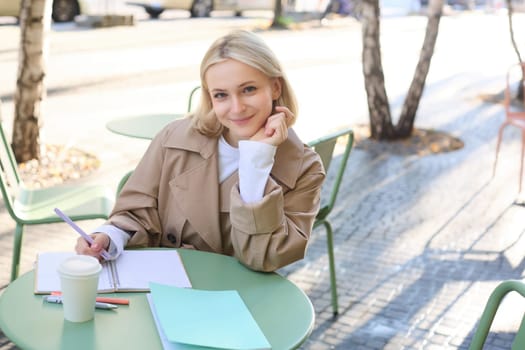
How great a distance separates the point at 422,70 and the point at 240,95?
654 cm

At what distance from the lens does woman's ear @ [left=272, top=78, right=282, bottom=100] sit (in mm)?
2615

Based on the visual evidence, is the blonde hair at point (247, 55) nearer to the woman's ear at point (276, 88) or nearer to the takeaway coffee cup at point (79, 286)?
the woman's ear at point (276, 88)

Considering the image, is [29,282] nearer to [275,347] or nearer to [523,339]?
[275,347]

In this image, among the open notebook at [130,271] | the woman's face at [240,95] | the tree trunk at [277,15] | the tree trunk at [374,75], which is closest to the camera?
the open notebook at [130,271]

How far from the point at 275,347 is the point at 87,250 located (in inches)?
30.5

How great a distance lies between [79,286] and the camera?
6.40 feet

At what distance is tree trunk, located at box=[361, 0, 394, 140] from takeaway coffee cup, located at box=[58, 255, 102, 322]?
6.84m

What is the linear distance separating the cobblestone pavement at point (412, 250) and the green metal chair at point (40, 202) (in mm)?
596

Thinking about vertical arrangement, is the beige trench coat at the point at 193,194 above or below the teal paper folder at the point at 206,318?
above

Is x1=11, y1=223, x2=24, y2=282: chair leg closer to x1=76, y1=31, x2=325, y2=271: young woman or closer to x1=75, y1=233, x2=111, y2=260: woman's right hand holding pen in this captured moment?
x1=76, y1=31, x2=325, y2=271: young woman

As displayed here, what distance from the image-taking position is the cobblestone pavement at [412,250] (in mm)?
Answer: 4246

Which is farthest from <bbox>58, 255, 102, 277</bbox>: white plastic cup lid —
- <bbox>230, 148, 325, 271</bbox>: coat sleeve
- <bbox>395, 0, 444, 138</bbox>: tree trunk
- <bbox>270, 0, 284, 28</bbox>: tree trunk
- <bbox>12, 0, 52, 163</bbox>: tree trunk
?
<bbox>270, 0, 284, 28</bbox>: tree trunk

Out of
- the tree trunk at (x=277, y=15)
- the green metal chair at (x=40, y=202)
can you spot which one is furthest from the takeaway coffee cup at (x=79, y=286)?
the tree trunk at (x=277, y=15)

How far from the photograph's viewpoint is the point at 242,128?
8.37 feet
